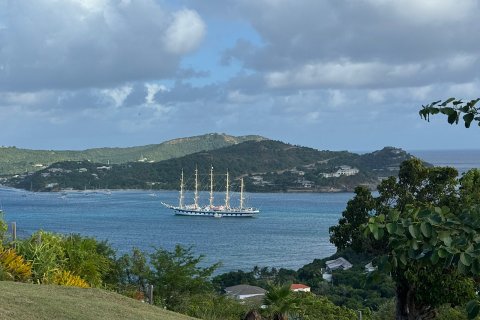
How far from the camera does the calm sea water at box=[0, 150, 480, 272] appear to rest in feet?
195

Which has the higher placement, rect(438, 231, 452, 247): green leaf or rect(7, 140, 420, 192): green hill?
rect(7, 140, 420, 192): green hill

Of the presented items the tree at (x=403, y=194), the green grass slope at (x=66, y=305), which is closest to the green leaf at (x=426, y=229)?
the green grass slope at (x=66, y=305)

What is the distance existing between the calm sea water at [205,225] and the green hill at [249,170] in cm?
669

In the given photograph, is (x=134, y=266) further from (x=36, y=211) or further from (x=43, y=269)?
(x=36, y=211)

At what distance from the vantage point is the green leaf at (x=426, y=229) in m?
2.84

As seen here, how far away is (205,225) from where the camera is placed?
287ft

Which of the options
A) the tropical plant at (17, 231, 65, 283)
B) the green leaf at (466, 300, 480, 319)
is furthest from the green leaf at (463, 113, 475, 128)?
the tropical plant at (17, 231, 65, 283)

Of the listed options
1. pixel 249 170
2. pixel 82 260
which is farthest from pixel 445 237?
pixel 249 170

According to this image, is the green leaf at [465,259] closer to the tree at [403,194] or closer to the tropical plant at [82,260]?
the tropical plant at [82,260]

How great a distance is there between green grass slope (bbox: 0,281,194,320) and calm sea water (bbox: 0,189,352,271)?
39.9 m

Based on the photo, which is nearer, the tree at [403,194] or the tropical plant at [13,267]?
the tropical plant at [13,267]

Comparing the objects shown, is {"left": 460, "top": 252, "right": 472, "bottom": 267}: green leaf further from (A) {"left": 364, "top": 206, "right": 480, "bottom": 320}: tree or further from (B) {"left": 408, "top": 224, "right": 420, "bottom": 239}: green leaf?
(B) {"left": 408, "top": 224, "right": 420, "bottom": 239}: green leaf

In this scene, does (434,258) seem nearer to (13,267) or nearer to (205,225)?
(13,267)

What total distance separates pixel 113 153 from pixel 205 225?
342 feet
